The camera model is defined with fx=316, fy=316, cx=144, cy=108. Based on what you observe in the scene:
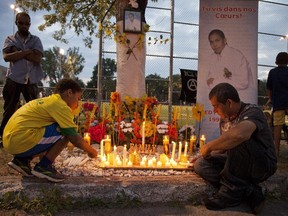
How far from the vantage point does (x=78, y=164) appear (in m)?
3.82

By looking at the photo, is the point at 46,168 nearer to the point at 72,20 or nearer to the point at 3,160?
the point at 3,160

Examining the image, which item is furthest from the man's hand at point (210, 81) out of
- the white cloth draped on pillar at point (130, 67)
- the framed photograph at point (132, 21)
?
the framed photograph at point (132, 21)

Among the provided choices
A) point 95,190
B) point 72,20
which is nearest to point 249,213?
point 95,190

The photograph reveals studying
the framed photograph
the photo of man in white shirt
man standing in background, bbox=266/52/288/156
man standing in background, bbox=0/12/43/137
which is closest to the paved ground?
man standing in background, bbox=0/12/43/137

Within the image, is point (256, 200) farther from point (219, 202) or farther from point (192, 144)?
point (192, 144)

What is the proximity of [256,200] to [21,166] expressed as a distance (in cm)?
234

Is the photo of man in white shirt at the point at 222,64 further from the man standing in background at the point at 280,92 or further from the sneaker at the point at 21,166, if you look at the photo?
the sneaker at the point at 21,166

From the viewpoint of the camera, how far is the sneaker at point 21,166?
3.14 metres

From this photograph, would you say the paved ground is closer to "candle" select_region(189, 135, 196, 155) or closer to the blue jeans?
the blue jeans

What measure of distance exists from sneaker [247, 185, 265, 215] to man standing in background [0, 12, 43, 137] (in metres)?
3.59

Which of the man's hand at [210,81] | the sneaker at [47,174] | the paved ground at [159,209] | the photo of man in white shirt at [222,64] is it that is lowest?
the paved ground at [159,209]

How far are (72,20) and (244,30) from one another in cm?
700

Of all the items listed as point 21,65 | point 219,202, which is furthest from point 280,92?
point 21,65

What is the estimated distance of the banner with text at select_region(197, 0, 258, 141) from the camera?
5848 mm
